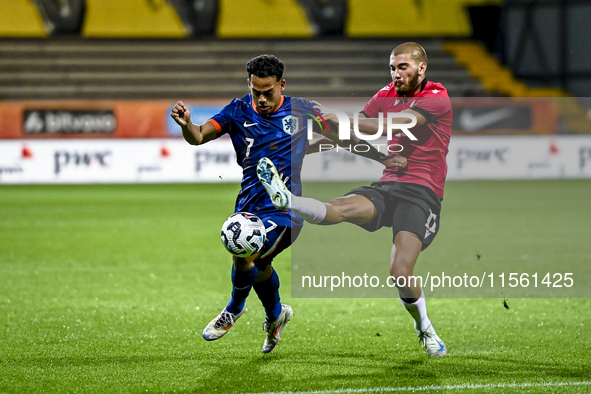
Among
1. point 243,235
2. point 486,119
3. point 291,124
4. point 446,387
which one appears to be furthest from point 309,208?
point 486,119

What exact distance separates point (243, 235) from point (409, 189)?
3.43 feet

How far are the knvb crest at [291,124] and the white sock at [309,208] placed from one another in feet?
1.42

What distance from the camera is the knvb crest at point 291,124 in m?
4.74

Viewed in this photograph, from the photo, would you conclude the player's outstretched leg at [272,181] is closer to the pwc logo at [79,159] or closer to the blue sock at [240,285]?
the blue sock at [240,285]

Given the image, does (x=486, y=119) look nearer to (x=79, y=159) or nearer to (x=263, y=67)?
(x=79, y=159)

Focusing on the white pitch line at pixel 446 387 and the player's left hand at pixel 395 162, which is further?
the player's left hand at pixel 395 162

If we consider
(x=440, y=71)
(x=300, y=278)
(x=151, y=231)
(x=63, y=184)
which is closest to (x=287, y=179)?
(x=300, y=278)

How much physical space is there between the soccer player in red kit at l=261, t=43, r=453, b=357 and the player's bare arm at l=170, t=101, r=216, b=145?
608 millimetres

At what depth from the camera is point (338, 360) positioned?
15.4ft

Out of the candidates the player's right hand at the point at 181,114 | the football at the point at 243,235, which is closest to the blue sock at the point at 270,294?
the football at the point at 243,235

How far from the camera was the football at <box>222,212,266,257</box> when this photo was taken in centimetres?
439

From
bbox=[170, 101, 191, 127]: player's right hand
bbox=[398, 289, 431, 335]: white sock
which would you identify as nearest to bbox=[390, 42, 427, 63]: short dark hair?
bbox=[170, 101, 191, 127]: player's right hand

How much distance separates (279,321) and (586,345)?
1882mm

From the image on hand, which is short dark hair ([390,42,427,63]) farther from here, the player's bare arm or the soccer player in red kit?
the player's bare arm
